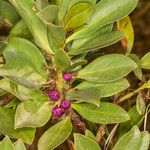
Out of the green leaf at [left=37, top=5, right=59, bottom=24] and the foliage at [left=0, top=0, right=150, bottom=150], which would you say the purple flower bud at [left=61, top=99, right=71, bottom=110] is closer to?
the foliage at [left=0, top=0, right=150, bottom=150]

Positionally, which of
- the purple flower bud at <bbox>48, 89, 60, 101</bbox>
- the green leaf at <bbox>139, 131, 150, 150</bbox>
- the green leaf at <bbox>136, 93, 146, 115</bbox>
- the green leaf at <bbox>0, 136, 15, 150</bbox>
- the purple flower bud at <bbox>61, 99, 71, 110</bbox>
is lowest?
the green leaf at <bbox>136, 93, 146, 115</bbox>

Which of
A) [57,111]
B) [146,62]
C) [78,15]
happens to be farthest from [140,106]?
[78,15]

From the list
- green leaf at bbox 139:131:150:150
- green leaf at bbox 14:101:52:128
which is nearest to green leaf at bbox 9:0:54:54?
green leaf at bbox 14:101:52:128

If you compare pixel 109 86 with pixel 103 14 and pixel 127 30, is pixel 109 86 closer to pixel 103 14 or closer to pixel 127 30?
pixel 103 14

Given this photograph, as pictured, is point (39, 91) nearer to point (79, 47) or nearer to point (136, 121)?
point (79, 47)

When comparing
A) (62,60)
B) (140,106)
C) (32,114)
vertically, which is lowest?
(140,106)

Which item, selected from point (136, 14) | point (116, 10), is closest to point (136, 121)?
point (116, 10)
